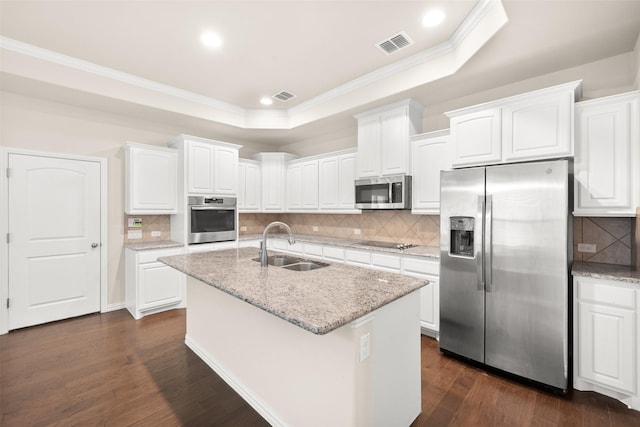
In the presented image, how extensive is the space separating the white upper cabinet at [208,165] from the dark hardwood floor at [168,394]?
2225mm

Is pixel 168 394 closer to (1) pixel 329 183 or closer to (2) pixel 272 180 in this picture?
(1) pixel 329 183

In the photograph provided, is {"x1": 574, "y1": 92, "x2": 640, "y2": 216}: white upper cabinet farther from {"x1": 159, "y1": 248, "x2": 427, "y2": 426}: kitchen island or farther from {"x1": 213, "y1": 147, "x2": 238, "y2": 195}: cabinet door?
{"x1": 213, "y1": 147, "x2": 238, "y2": 195}: cabinet door

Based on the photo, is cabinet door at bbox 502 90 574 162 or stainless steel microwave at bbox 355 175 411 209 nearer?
cabinet door at bbox 502 90 574 162

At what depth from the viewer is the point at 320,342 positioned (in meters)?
1.54

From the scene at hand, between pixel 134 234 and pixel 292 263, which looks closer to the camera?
pixel 292 263

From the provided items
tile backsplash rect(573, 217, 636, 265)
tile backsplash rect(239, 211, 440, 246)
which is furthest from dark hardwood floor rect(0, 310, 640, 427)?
tile backsplash rect(239, 211, 440, 246)

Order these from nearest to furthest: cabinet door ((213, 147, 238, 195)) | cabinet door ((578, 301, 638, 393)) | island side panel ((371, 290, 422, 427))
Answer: island side panel ((371, 290, 422, 427)), cabinet door ((578, 301, 638, 393)), cabinet door ((213, 147, 238, 195))

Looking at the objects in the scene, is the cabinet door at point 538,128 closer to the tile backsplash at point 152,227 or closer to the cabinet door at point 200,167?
the cabinet door at point 200,167

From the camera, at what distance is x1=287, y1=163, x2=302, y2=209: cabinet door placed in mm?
5203

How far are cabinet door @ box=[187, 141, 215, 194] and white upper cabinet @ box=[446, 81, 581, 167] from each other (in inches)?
134

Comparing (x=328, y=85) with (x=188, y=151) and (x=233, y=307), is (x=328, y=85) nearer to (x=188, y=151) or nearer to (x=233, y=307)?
(x=188, y=151)

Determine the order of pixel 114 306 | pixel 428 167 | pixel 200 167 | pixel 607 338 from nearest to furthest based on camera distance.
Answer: pixel 607 338 < pixel 428 167 < pixel 114 306 < pixel 200 167

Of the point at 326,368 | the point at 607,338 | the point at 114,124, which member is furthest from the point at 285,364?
the point at 114,124

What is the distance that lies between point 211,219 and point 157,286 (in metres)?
1.17
